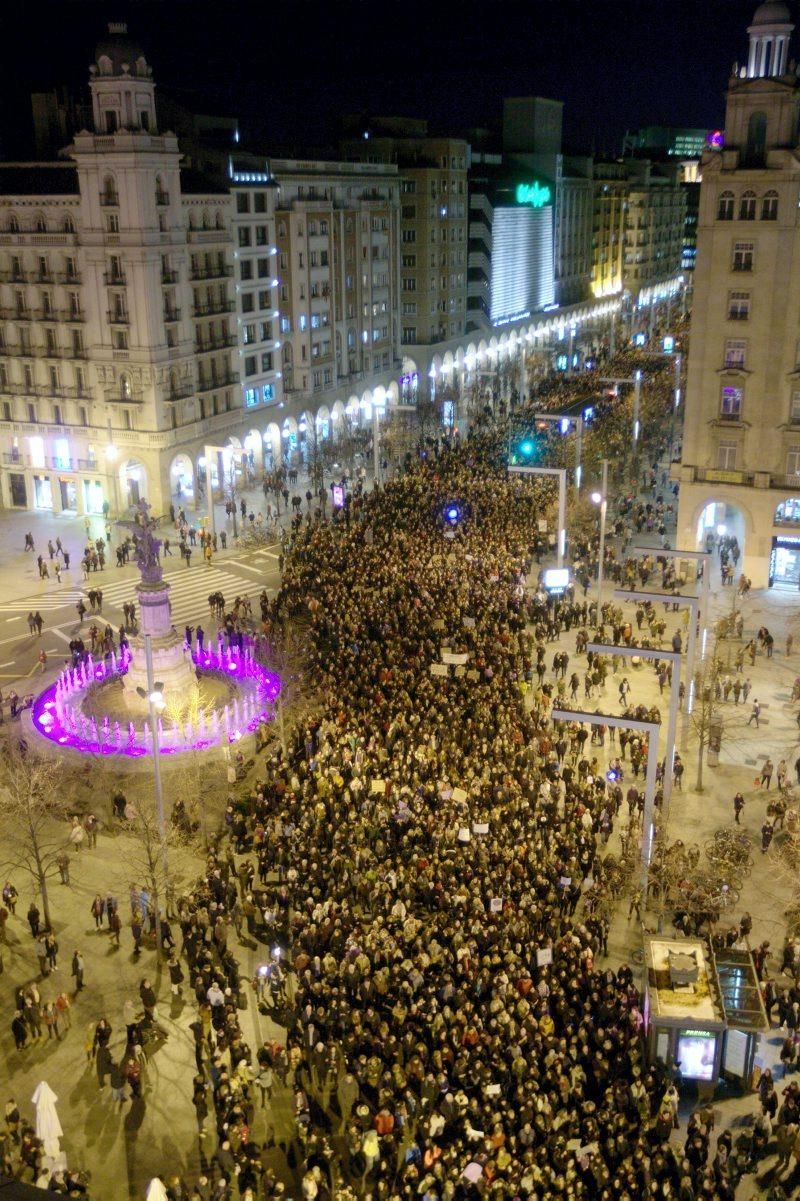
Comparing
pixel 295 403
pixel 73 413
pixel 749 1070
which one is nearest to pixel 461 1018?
pixel 749 1070

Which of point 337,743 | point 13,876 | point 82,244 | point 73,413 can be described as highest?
point 82,244

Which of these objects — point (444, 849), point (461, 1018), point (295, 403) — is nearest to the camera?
point (461, 1018)

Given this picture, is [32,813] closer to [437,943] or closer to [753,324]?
[437,943]

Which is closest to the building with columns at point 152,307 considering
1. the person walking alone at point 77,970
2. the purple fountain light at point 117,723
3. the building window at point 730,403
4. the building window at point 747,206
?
the building window at point 730,403

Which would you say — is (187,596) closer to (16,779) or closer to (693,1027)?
(16,779)

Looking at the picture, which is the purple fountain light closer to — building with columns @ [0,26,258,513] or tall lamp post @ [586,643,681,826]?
tall lamp post @ [586,643,681,826]

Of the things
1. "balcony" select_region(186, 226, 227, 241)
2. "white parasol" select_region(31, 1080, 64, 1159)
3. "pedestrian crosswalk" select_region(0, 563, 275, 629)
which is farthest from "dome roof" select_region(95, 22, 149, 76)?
"white parasol" select_region(31, 1080, 64, 1159)
